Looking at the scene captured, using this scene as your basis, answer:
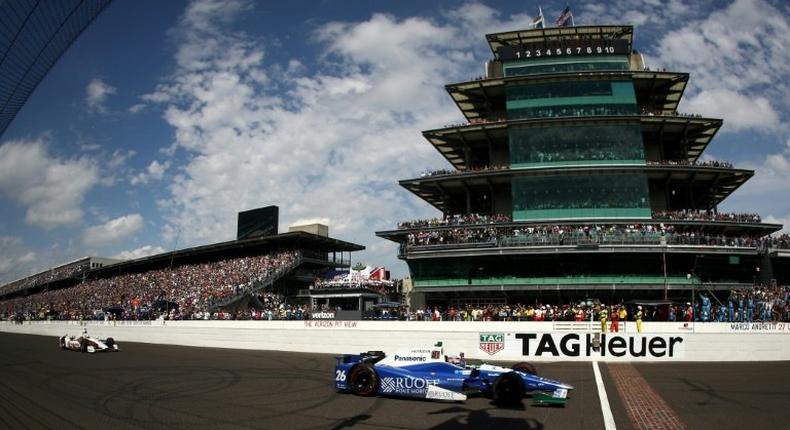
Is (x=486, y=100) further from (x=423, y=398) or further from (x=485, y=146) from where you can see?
(x=423, y=398)

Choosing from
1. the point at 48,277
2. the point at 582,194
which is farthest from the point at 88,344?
the point at 48,277

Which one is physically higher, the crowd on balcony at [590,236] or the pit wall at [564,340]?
the crowd on balcony at [590,236]

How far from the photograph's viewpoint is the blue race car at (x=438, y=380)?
43.7ft

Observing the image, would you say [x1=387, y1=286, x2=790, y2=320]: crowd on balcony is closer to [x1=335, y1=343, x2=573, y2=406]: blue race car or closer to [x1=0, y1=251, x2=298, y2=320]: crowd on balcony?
[x1=335, y1=343, x2=573, y2=406]: blue race car

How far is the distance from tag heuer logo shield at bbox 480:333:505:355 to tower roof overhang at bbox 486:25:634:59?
109ft

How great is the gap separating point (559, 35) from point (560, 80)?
240 inches

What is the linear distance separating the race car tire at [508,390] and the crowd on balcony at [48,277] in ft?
309

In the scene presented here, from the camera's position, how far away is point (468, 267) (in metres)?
44.7

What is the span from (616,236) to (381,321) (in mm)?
21836

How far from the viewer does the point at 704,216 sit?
143 feet

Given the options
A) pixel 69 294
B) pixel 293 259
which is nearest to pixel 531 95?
pixel 293 259

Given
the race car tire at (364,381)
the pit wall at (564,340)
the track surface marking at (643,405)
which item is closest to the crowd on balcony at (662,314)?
the pit wall at (564,340)

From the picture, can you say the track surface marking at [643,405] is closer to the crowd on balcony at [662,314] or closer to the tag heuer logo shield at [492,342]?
the tag heuer logo shield at [492,342]

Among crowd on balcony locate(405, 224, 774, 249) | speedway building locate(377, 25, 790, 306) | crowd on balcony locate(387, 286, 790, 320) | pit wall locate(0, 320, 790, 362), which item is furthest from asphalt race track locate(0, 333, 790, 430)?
speedway building locate(377, 25, 790, 306)
